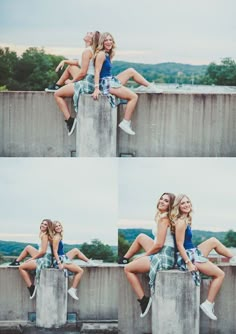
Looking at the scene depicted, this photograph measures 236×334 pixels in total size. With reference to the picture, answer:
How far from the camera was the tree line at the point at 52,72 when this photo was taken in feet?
14.2

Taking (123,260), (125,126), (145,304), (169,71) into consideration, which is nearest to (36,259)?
(123,260)

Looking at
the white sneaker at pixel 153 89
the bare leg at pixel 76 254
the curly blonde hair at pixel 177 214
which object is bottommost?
the bare leg at pixel 76 254

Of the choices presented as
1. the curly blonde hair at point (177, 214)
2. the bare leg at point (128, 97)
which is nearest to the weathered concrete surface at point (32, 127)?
the bare leg at point (128, 97)

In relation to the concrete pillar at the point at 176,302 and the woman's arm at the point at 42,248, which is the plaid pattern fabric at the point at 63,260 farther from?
the concrete pillar at the point at 176,302

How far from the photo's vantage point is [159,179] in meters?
4.32

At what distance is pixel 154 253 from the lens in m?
4.27

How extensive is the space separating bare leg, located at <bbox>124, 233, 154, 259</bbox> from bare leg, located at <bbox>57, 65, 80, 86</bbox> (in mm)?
853

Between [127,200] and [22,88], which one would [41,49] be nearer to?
[22,88]

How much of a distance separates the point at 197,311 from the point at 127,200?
25.3 inches

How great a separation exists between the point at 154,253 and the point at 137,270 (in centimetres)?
12

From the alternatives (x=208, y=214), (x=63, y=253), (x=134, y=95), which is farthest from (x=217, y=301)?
(x=134, y=95)

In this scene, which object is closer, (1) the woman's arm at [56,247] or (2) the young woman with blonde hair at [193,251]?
(2) the young woman with blonde hair at [193,251]

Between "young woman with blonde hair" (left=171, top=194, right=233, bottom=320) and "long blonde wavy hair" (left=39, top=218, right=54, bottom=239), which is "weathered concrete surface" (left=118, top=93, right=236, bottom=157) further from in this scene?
"long blonde wavy hair" (left=39, top=218, right=54, bottom=239)

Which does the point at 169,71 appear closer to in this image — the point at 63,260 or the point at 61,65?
the point at 61,65
